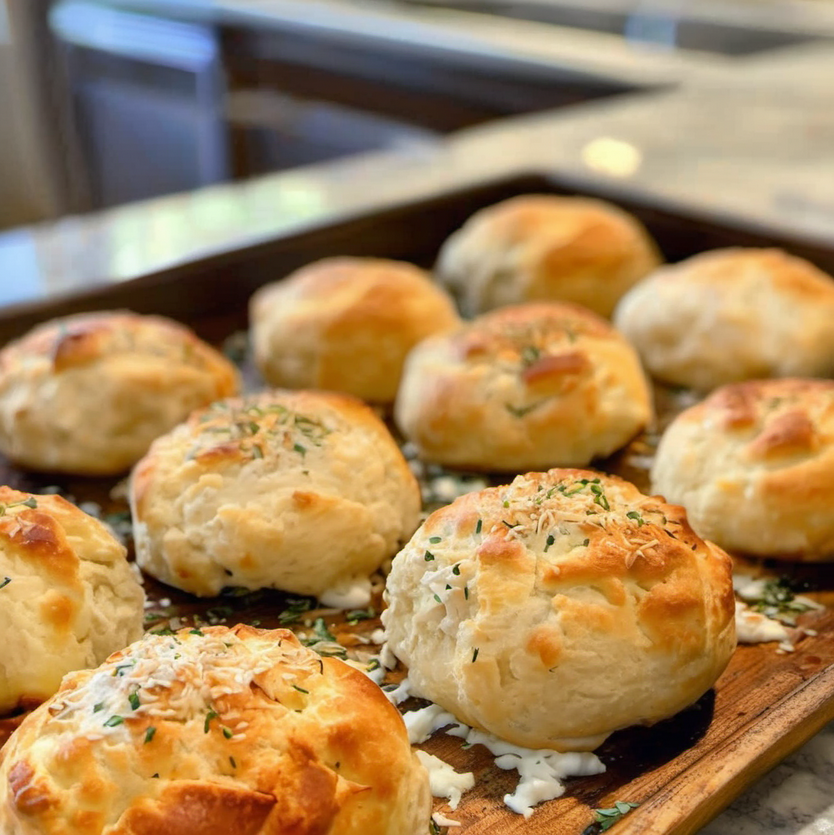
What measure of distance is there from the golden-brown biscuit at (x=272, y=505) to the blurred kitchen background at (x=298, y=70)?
318 centimetres

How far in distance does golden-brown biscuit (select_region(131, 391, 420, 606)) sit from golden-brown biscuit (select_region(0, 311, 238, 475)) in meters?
0.27

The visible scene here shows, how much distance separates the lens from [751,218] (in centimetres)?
299

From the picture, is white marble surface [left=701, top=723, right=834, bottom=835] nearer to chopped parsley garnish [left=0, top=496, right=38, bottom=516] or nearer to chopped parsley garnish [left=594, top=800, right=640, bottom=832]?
chopped parsley garnish [left=594, top=800, right=640, bottom=832]

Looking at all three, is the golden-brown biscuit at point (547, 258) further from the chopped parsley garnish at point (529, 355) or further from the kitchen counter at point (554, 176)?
the chopped parsley garnish at point (529, 355)

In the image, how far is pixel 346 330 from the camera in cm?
259

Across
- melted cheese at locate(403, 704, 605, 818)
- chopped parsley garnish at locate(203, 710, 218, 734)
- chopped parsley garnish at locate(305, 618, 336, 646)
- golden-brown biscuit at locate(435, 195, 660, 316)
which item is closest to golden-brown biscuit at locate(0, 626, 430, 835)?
chopped parsley garnish at locate(203, 710, 218, 734)

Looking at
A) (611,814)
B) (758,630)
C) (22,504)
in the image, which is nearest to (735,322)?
(758,630)

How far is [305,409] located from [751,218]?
4.90 feet

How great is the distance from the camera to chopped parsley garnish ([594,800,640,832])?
1.37m

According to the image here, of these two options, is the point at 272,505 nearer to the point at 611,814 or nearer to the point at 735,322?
the point at 611,814

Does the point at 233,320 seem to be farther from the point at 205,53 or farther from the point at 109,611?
the point at 205,53

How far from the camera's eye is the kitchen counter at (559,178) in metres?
2.92

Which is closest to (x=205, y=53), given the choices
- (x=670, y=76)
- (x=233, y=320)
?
(x=670, y=76)

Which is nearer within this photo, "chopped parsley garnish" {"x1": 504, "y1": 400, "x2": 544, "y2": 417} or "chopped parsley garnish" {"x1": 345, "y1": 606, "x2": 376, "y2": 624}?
"chopped parsley garnish" {"x1": 345, "y1": 606, "x2": 376, "y2": 624}
